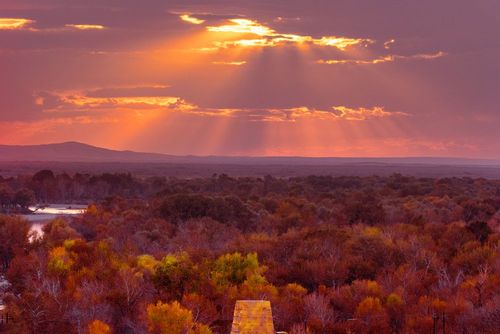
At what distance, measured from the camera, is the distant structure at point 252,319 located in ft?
47.1

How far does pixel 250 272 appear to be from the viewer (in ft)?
119

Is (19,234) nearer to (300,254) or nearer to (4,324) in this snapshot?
(300,254)

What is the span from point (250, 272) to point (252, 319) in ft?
72.0

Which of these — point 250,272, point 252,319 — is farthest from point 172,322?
point 252,319

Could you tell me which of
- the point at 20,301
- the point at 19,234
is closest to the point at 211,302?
the point at 20,301

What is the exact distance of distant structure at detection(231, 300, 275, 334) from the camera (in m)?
14.4

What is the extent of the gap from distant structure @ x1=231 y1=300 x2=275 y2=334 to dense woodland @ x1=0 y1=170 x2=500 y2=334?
1222cm

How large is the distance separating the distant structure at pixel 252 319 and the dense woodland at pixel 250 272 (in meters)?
12.2

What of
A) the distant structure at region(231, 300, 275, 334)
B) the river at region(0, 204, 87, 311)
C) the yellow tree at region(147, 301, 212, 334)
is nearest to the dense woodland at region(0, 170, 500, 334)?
the yellow tree at region(147, 301, 212, 334)

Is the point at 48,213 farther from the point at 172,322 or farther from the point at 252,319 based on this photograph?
the point at 252,319

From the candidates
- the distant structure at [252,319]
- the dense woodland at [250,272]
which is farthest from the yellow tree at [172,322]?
the distant structure at [252,319]

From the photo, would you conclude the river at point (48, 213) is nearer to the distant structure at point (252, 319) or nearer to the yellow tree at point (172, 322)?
the yellow tree at point (172, 322)

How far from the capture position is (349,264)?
3941cm

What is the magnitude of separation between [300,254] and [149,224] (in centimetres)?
2051
